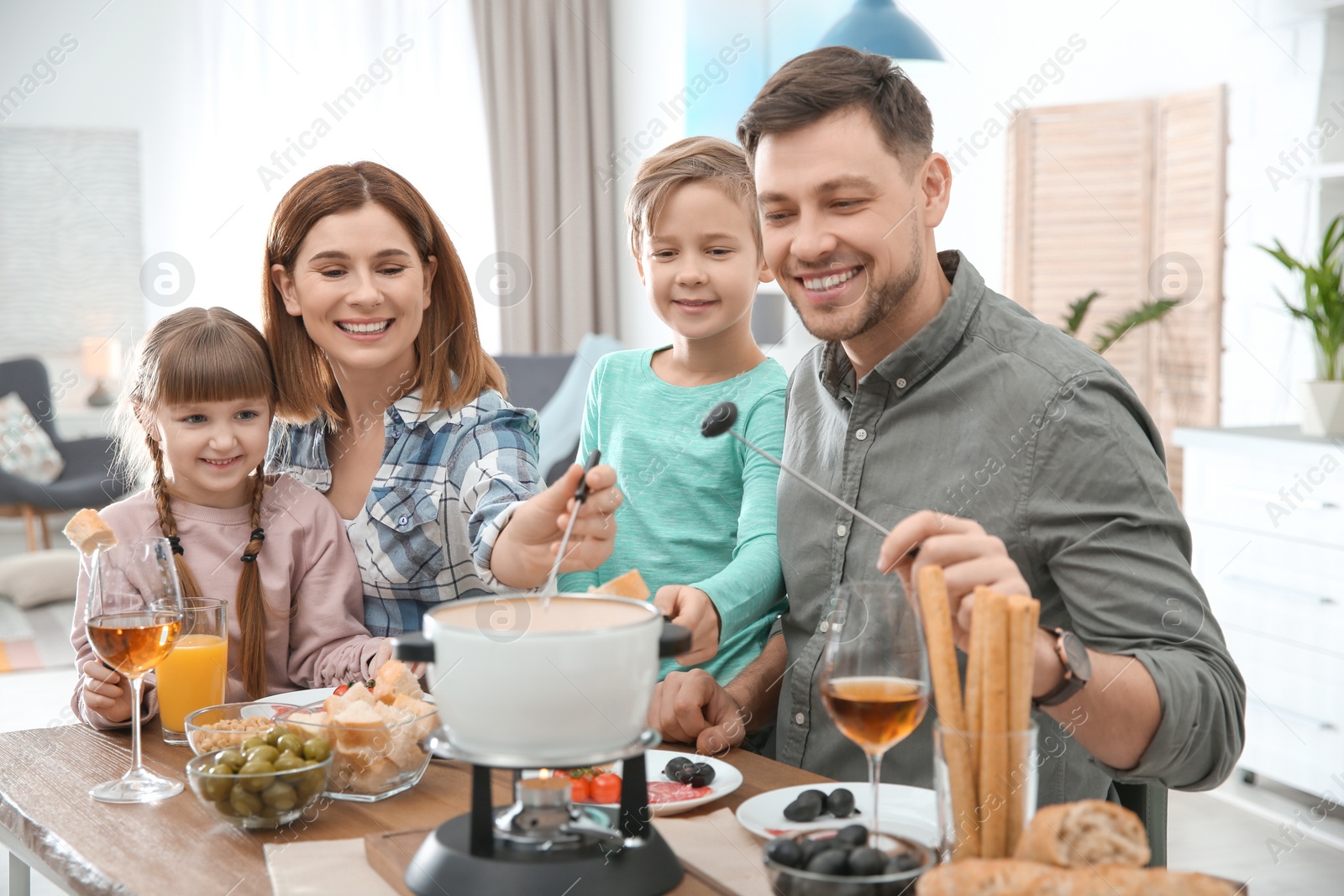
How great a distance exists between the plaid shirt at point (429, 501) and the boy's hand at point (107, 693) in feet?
1.28

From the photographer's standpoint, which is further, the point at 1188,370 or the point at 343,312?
the point at 1188,370

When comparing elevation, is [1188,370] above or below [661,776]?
above

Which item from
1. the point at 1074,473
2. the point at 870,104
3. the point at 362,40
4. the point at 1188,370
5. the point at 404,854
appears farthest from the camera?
the point at 362,40

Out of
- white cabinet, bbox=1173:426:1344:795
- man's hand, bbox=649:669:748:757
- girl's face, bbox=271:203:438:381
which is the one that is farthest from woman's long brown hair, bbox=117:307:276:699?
white cabinet, bbox=1173:426:1344:795

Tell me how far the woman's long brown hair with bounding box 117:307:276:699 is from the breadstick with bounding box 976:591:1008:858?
104cm

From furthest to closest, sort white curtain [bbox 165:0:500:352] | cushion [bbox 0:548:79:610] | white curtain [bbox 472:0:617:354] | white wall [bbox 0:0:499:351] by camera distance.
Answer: white curtain [bbox 472:0:617:354]
white curtain [bbox 165:0:500:352]
white wall [bbox 0:0:499:351]
cushion [bbox 0:548:79:610]

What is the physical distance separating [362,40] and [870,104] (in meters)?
5.14

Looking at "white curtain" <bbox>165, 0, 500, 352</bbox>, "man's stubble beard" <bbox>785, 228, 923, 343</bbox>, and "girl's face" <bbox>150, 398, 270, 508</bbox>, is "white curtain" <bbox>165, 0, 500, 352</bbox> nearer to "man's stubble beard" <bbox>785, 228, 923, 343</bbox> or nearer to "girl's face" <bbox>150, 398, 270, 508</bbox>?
"girl's face" <bbox>150, 398, 270, 508</bbox>

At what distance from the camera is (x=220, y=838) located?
3.28ft

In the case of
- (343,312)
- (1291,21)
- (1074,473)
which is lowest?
(1074,473)

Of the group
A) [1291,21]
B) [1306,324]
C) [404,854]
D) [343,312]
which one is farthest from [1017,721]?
[1291,21]

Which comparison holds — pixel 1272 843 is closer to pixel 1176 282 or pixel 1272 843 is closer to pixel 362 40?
pixel 1176 282

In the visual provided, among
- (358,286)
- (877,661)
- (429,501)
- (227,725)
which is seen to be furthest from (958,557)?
(358,286)

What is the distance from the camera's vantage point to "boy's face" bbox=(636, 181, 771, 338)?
178cm
